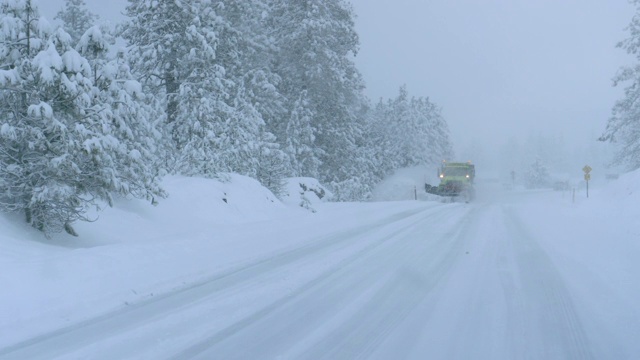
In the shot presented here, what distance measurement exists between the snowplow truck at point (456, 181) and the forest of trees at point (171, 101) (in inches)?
250

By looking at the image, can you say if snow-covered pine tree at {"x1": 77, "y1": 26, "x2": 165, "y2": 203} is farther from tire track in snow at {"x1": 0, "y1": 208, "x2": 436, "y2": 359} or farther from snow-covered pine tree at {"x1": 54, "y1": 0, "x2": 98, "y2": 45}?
snow-covered pine tree at {"x1": 54, "y1": 0, "x2": 98, "y2": 45}

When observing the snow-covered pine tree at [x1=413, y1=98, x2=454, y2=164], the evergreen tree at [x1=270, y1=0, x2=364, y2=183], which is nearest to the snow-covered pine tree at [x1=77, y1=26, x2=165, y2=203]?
the evergreen tree at [x1=270, y1=0, x2=364, y2=183]

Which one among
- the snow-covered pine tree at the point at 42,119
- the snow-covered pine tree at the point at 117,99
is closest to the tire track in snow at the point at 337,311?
the snow-covered pine tree at the point at 42,119

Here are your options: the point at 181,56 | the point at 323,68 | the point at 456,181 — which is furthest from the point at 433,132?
the point at 181,56

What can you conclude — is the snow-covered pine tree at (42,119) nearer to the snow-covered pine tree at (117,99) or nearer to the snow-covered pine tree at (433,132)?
the snow-covered pine tree at (117,99)

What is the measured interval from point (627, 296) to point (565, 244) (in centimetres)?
537

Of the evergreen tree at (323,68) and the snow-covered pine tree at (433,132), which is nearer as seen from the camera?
the evergreen tree at (323,68)

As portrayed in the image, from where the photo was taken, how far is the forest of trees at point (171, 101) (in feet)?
31.4

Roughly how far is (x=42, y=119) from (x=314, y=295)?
19.5 feet

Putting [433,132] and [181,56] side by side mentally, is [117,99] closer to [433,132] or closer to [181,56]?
[181,56]

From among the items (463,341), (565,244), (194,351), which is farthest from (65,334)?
(565,244)

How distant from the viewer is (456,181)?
37906 millimetres

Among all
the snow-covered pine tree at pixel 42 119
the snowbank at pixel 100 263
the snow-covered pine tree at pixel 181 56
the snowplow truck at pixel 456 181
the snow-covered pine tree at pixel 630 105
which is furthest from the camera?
the snowplow truck at pixel 456 181

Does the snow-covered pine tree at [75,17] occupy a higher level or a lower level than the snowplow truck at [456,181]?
higher
